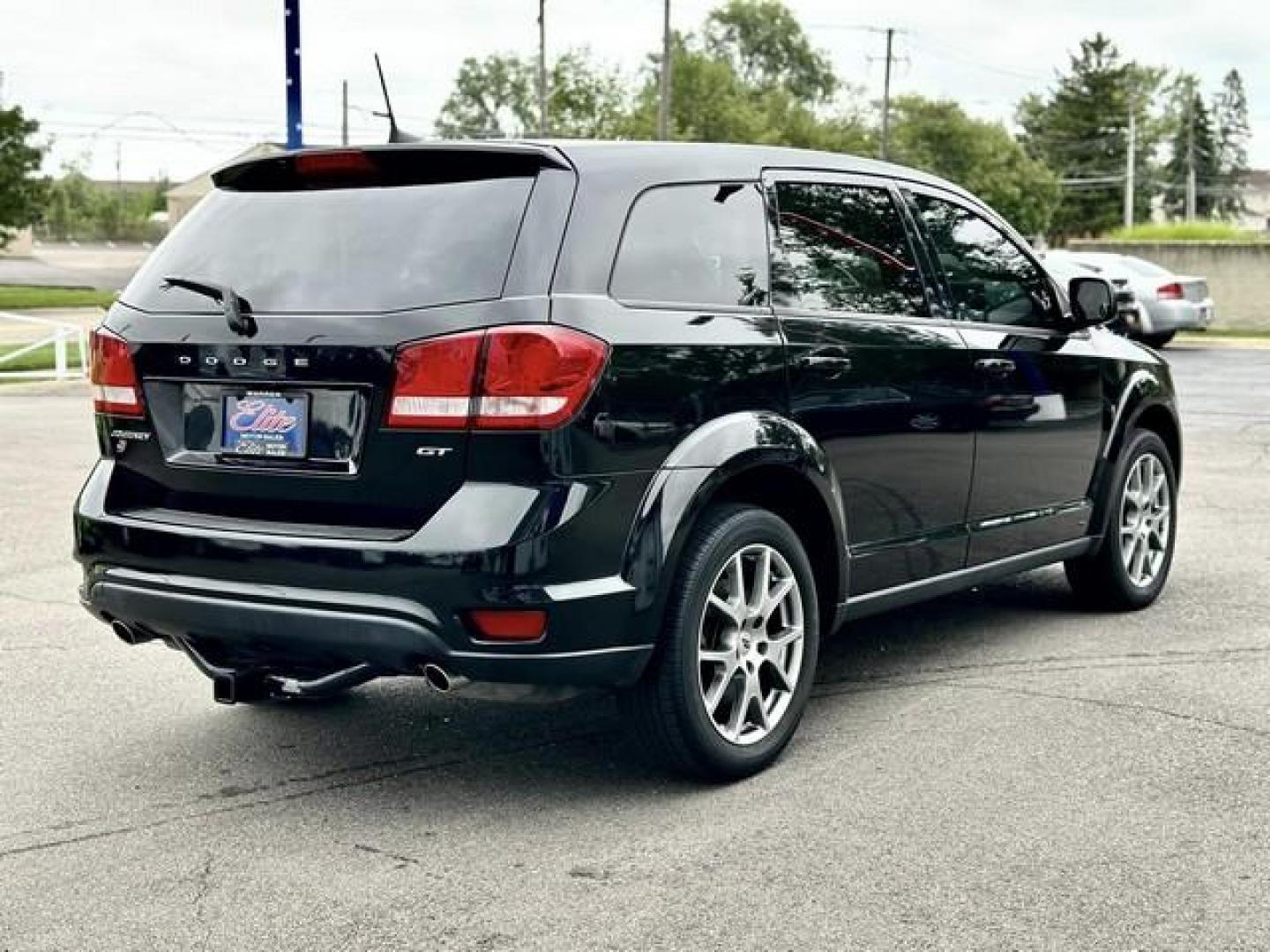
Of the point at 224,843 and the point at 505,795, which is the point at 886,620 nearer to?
the point at 505,795

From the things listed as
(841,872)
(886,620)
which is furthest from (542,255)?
(886,620)

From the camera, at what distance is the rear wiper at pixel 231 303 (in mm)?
4383

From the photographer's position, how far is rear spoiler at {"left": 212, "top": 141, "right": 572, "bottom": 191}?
4.38 metres

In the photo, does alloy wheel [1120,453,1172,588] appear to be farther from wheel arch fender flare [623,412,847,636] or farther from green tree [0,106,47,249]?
green tree [0,106,47,249]

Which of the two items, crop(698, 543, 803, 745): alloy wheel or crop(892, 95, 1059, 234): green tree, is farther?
crop(892, 95, 1059, 234): green tree

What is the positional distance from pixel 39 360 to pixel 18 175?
2242 centimetres

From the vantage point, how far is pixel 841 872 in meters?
3.91

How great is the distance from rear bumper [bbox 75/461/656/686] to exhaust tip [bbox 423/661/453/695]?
0.02 metres

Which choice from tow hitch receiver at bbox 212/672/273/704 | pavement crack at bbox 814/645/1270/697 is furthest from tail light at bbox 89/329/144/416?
pavement crack at bbox 814/645/1270/697

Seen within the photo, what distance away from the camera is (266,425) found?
434 centimetres

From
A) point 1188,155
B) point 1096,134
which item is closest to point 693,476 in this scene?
point 1096,134

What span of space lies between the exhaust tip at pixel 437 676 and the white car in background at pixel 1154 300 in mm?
22998

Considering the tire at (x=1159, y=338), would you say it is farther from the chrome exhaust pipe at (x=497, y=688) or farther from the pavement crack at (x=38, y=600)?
the chrome exhaust pipe at (x=497, y=688)

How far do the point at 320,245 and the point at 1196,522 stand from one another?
6.31 metres
